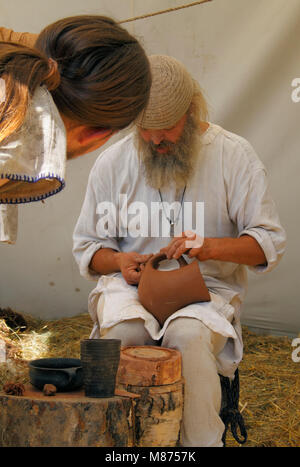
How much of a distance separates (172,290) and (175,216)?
0.49 m

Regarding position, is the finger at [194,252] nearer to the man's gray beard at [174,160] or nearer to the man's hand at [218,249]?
the man's hand at [218,249]

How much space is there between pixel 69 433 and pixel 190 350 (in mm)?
660

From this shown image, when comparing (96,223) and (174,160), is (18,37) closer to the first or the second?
(174,160)

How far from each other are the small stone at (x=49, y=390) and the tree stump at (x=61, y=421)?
0.8 inches

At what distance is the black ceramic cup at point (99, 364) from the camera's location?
6.41 ft

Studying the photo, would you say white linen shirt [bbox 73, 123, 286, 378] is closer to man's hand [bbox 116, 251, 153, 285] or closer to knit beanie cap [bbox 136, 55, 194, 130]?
man's hand [bbox 116, 251, 153, 285]

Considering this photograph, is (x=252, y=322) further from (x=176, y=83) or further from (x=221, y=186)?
(x=176, y=83)

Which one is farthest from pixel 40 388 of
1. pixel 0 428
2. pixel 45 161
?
pixel 45 161

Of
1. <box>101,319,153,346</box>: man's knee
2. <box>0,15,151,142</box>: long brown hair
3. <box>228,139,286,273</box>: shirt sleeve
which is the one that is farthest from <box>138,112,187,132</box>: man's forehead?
<box>0,15,151,142</box>: long brown hair

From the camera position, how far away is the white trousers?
91.5 inches

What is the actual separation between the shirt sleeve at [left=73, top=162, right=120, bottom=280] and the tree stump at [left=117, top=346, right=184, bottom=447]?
35.1 inches

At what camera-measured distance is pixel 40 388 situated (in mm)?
2074

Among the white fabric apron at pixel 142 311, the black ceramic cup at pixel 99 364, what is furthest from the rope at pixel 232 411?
the black ceramic cup at pixel 99 364

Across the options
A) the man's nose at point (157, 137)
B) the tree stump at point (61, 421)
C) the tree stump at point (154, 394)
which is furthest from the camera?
the man's nose at point (157, 137)
